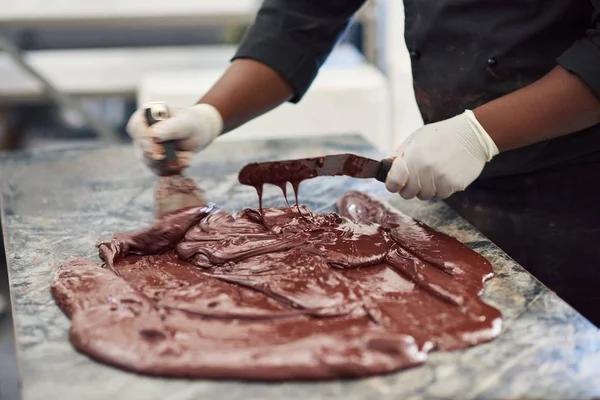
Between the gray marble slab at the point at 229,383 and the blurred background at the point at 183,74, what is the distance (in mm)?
1225

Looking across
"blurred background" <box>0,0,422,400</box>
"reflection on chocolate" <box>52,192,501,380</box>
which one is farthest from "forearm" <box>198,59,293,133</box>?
"blurred background" <box>0,0,422,400</box>

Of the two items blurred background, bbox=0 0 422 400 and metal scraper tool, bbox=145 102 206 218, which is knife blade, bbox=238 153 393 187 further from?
blurred background, bbox=0 0 422 400

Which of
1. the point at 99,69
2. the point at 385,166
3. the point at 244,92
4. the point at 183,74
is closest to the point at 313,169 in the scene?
the point at 385,166

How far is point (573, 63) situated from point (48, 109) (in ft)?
20.3

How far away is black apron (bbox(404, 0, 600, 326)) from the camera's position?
2078 millimetres

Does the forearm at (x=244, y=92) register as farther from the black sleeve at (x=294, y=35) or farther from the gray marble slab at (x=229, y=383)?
the gray marble slab at (x=229, y=383)

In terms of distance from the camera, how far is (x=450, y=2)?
217cm

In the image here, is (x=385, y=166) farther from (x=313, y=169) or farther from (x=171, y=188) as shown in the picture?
(x=171, y=188)

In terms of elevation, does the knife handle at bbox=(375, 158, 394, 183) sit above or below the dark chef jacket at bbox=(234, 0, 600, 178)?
below

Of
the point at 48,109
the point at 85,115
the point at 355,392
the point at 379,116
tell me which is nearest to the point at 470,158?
the point at 355,392

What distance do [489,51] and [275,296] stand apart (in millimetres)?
1008

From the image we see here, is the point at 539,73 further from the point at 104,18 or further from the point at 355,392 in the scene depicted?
the point at 104,18

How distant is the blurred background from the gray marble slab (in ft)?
4.02

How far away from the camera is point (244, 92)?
2451mm
